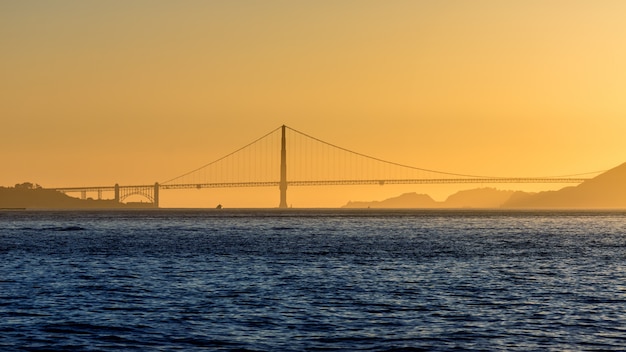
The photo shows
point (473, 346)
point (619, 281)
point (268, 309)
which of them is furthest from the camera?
point (619, 281)

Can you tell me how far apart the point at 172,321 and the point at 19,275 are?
2149cm

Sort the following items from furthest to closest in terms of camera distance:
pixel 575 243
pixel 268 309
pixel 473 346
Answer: pixel 575 243 → pixel 268 309 → pixel 473 346

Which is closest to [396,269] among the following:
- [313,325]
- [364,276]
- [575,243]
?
[364,276]

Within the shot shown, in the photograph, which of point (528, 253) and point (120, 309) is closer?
point (120, 309)

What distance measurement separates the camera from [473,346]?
1059 inches

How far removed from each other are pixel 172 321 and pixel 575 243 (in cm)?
6496

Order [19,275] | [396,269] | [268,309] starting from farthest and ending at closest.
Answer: [396,269] → [19,275] → [268,309]

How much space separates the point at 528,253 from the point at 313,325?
147ft

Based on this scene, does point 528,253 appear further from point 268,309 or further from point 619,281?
point 268,309

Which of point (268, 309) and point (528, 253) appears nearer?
point (268, 309)

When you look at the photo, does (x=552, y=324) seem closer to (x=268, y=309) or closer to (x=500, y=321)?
(x=500, y=321)

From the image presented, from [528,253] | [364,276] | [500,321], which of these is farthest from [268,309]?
[528,253]

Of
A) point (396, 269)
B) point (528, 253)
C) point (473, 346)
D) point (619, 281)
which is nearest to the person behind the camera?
point (473, 346)

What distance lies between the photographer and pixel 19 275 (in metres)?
50.0
